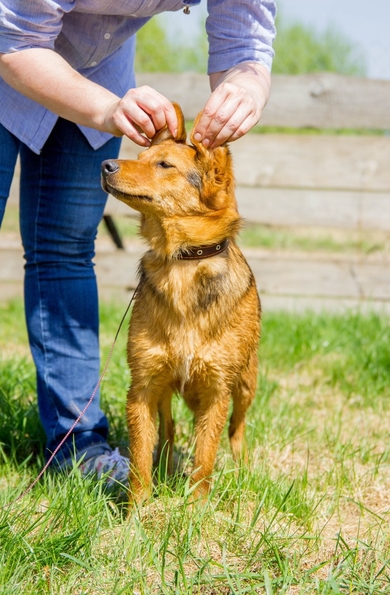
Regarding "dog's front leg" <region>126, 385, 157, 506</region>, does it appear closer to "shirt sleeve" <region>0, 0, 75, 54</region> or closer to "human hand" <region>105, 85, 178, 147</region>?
"human hand" <region>105, 85, 178, 147</region>

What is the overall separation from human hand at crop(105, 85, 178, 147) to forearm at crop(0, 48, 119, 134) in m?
0.03

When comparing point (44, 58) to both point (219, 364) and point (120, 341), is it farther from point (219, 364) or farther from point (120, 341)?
point (120, 341)

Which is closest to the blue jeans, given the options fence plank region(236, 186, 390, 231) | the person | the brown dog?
the person

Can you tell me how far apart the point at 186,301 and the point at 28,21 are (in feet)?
3.50

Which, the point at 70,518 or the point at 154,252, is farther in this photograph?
the point at 154,252

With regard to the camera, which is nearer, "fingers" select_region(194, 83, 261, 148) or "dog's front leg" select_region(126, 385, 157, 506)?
"fingers" select_region(194, 83, 261, 148)

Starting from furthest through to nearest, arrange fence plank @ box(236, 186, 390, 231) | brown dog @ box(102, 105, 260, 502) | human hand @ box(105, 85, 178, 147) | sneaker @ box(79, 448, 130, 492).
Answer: fence plank @ box(236, 186, 390, 231) < sneaker @ box(79, 448, 130, 492) < brown dog @ box(102, 105, 260, 502) < human hand @ box(105, 85, 178, 147)

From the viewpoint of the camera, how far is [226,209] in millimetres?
2512

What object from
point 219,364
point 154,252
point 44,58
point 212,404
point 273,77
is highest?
point 273,77

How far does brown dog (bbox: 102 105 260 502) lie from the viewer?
2465 millimetres

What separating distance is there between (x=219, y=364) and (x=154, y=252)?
1.59ft

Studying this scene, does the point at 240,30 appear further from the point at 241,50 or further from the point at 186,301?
the point at 186,301

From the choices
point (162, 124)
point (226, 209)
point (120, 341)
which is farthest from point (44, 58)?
point (120, 341)

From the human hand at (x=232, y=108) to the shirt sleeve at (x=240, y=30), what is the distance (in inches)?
5.8
